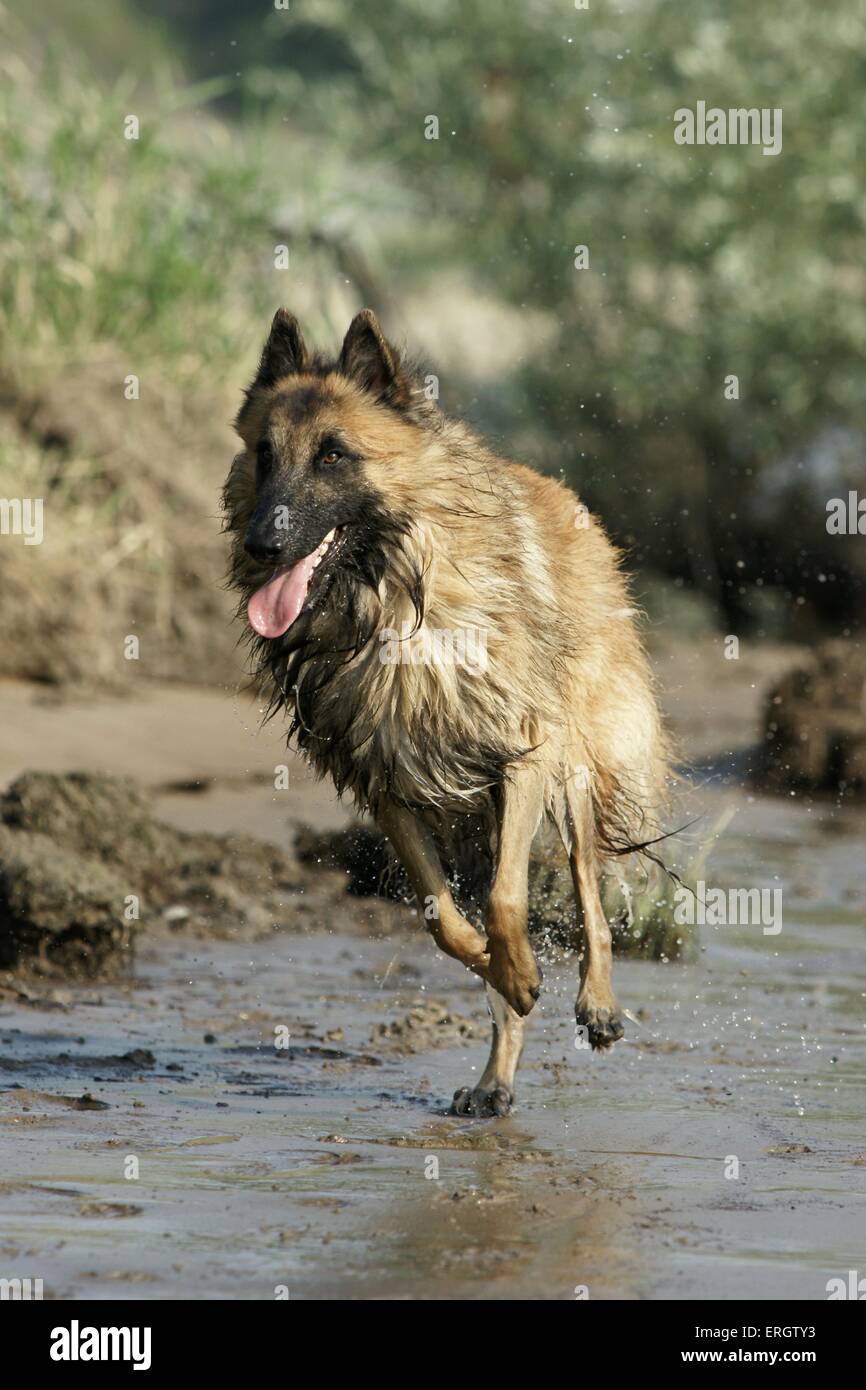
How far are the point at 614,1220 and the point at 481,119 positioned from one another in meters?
14.5

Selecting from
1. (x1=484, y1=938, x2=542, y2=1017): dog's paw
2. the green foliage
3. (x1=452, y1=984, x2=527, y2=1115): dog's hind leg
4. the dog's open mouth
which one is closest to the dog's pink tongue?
Answer: the dog's open mouth

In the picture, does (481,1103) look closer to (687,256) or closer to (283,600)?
(283,600)

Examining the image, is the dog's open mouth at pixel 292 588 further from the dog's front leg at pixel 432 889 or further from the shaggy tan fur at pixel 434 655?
the dog's front leg at pixel 432 889

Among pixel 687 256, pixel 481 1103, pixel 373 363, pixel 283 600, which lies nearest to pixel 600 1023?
pixel 481 1103

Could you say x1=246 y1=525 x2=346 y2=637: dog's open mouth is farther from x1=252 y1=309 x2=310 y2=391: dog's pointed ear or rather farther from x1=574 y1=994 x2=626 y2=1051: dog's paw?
x1=574 y1=994 x2=626 y2=1051: dog's paw

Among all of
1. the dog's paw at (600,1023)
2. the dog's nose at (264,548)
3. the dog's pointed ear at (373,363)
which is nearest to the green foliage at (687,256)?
the dog's paw at (600,1023)

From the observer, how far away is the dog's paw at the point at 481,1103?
649 cm

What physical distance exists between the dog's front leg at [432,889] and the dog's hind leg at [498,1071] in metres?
0.24

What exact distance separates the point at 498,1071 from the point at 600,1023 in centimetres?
38

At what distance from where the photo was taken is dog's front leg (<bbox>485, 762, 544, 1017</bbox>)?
20.9 ft

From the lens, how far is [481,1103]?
653 cm

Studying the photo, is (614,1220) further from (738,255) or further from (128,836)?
(738,255)

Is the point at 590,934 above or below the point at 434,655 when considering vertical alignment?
below
